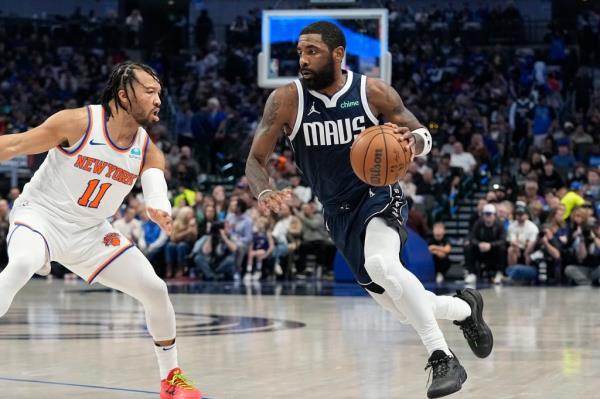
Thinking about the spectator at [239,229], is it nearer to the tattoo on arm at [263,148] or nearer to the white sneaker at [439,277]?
the white sneaker at [439,277]

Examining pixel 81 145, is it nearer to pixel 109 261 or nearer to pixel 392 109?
pixel 109 261

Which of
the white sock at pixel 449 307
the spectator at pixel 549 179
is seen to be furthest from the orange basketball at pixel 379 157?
the spectator at pixel 549 179

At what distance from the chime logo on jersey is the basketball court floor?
4.90 ft

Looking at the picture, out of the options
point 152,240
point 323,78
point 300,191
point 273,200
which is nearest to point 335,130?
point 323,78

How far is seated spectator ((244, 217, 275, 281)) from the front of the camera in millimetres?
18578

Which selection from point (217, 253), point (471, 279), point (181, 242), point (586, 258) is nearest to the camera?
point (586, 258)

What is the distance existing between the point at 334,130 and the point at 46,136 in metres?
1.66

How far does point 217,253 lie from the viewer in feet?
61.9

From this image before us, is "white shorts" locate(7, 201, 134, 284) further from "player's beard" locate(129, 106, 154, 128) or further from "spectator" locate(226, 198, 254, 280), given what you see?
"spectator" locate(226, 198, 254, 280)

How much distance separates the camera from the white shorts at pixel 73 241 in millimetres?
6020

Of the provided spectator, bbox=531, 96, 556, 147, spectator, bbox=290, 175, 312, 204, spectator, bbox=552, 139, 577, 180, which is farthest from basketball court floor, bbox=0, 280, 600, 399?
spectator, bbox=531, 96, 556, 147

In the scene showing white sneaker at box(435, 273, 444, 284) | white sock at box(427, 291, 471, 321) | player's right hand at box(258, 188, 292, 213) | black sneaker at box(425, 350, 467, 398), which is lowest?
white sneaker at box(435, 273, 444, 284)

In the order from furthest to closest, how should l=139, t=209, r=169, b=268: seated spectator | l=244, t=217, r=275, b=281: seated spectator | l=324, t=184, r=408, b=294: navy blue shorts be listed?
l=139, t=209, r=169, b=268: seated spectator → l=244, t=217, r=275, b=281: seated spectator → l=324, t=184, r=408, b=294: navy blue shorts

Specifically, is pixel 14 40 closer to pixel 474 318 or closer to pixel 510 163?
pixel 510 163
